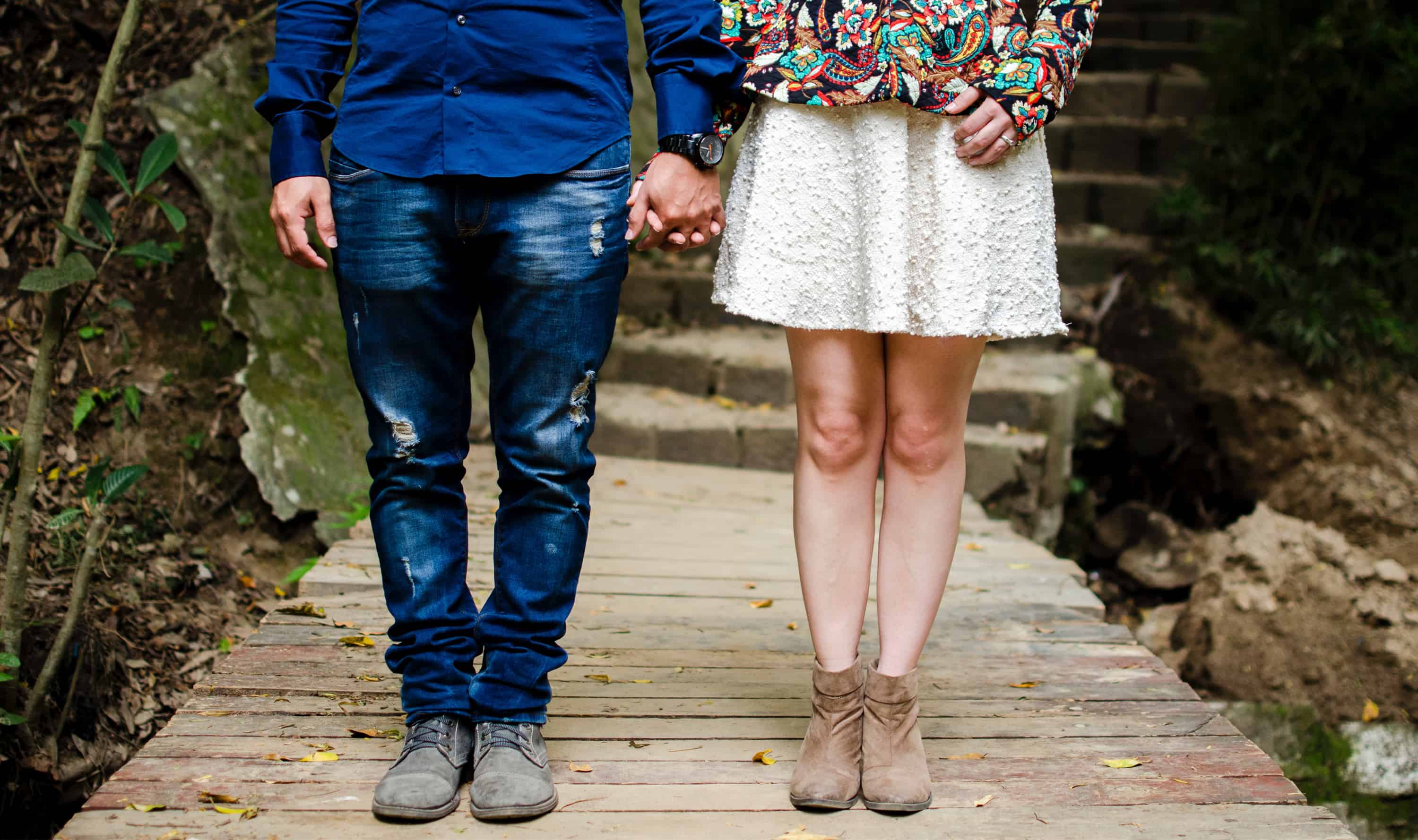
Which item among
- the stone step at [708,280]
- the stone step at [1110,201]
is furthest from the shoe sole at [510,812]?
the stone step at [1110,201]

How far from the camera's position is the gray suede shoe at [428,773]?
5.42 feet

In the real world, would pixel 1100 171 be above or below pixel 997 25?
below

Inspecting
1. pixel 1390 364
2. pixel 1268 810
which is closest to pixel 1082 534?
pixel 1390 364

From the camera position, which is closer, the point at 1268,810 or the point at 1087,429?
the point at 1268,810

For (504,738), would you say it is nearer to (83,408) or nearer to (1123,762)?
(1123,762)

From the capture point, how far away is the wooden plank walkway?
5.57ft

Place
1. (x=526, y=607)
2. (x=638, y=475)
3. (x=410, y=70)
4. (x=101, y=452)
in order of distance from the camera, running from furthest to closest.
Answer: (x=638, y=475)
(x=101, y=452)
(x=526, y=607)
(x=410, y=70)

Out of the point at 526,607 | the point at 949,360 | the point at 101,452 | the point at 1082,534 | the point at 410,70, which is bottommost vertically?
the point at 1082,534

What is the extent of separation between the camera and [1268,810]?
178cm

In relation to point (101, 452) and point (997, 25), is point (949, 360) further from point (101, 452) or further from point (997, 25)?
point (101, 452)

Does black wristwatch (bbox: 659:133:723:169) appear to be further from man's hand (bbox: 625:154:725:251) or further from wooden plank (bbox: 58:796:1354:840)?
wooden plank (bbox: 58:796:1354:840)

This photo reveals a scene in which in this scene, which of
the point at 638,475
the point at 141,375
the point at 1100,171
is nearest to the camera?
the point at 141,375

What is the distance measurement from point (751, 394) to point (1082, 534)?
147cm

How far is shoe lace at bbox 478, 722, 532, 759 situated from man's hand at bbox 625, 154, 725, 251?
0.78 meters
